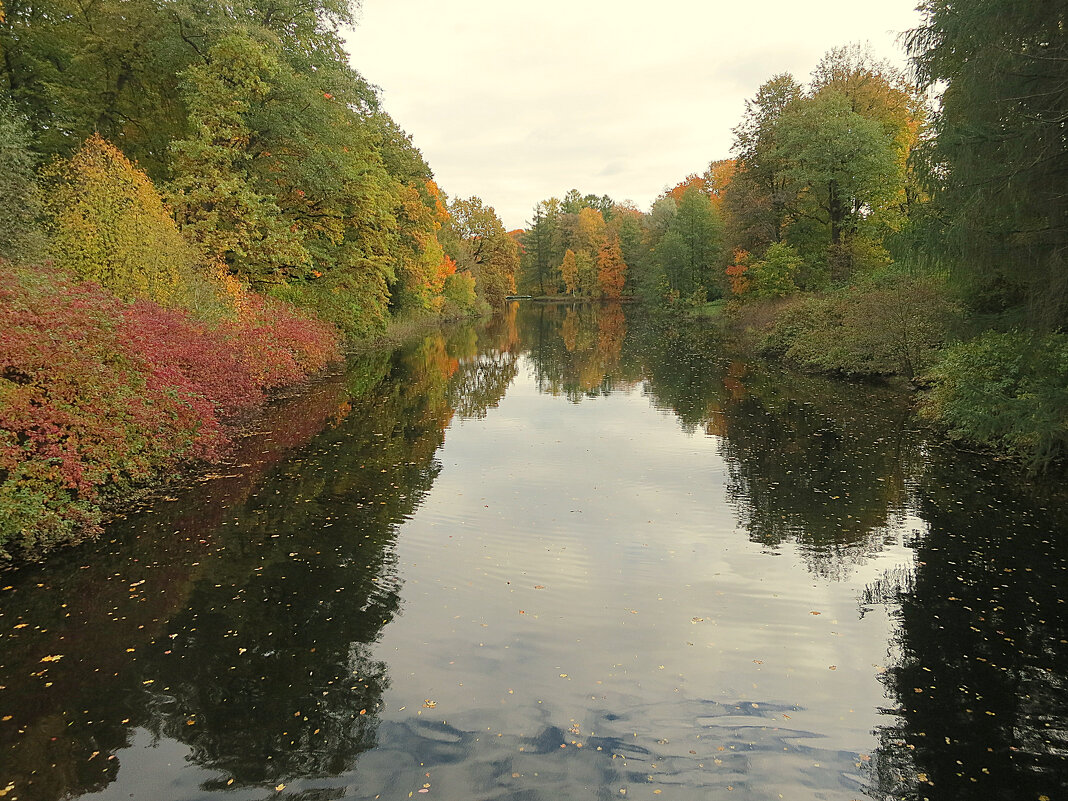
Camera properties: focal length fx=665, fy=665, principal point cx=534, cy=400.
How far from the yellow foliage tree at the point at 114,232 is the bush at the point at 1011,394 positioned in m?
17.7

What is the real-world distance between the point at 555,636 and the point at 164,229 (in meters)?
14.9

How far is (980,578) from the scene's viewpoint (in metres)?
8.48

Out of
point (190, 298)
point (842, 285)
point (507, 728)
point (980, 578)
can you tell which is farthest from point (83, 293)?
point (842, 285)

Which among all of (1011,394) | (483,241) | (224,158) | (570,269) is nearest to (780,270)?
(1011,394)

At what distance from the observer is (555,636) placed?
288 inches

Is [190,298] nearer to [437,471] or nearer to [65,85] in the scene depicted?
[437,471]

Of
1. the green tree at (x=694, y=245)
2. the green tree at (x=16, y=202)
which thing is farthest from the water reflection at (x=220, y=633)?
the green tree at (x=694, y=245)

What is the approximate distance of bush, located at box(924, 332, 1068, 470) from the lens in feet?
33.2

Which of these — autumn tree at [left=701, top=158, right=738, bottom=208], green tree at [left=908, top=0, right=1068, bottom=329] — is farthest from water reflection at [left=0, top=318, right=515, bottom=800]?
autumn tree at [left=701, top=158, right=738, bottom=208]

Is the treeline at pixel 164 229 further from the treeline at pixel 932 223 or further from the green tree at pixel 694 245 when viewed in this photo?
the green tree at pixel 694 245

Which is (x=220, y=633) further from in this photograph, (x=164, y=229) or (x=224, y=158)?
(x=224, y=158)

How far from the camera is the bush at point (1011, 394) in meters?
10.1

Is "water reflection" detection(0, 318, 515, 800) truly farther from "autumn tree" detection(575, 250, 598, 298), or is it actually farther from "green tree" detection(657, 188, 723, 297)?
"autumn tree" detection(575, 250, 598, 298)

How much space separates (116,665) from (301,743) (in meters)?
2.43
